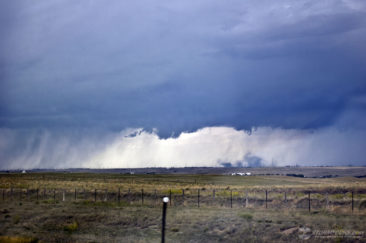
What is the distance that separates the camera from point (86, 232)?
27812 millimetres

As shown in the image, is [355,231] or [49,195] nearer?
[355,231]

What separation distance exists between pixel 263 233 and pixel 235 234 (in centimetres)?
175

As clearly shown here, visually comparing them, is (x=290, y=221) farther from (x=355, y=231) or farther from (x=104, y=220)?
(x=104, y=220)

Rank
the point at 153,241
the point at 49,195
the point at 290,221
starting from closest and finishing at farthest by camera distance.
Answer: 1. the point at 153,241
2. the point at 290,221
3. the point at 49,195

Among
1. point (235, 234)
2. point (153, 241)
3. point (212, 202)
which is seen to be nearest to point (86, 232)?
point (153, 241)

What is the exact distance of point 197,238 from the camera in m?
26.1

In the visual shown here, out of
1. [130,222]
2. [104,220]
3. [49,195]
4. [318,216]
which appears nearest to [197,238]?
[130,222]

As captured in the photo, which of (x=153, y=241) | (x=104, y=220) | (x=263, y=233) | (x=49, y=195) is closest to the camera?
(x=153, y=241)

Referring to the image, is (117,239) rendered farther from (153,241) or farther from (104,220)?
(104,220)

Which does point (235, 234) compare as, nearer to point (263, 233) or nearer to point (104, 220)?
point (263, 233)

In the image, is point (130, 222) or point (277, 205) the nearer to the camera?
point (130, 222)

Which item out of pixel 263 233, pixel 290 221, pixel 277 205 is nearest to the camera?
pixel 263 233

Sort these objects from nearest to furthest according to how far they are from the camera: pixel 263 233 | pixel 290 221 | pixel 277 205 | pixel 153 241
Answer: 1. pixel 153 241
2. pixel 263 233
3. pixel 290 221
4. pixel 277 205

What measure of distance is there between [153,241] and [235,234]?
5.56 meters
